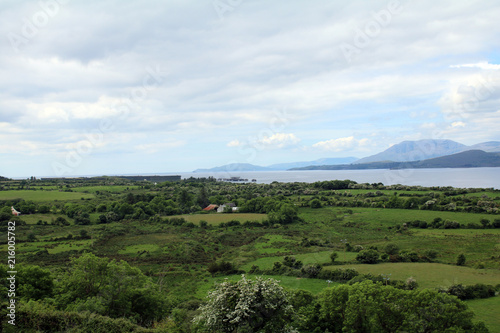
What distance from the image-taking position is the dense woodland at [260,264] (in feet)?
50.7

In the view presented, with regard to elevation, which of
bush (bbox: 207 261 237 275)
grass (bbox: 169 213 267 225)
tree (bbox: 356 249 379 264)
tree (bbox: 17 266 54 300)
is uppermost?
tree (bbox: 17 266 54 300)

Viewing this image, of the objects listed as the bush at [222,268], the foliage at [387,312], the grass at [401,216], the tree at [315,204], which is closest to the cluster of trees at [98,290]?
the foliage at [387,312]

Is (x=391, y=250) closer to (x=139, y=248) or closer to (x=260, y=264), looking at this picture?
(x=260, y=264)

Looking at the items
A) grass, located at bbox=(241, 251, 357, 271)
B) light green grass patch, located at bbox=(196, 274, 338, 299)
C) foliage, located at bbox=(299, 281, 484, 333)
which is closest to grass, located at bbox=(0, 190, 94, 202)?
grass, located at bbox=(241, 251, 357, 271)

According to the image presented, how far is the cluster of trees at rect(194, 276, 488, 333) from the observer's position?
46.2ft

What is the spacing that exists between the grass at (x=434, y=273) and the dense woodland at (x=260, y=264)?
166 millimetres

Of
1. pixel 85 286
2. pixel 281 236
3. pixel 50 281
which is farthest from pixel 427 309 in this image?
pixel 281 236

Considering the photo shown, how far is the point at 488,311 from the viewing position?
21.1 m

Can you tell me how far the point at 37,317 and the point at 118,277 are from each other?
248 inches

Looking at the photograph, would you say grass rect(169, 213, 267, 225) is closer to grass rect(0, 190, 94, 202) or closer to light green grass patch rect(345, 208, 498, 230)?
light green grass patch rect(345, 208, 498, 230)

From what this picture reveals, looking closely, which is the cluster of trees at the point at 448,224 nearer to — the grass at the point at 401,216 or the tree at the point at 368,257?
the grass at the point at 401,216

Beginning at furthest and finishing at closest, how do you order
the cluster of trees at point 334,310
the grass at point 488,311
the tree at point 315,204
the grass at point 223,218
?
the tree at point 315,204 < the grass at point 223,218 < the grass at point 488,311 < the cluster of trees at point 334,310

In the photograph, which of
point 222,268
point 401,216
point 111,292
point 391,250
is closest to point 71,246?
point 222,268

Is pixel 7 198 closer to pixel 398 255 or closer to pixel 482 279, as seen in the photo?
pixel 398 255
